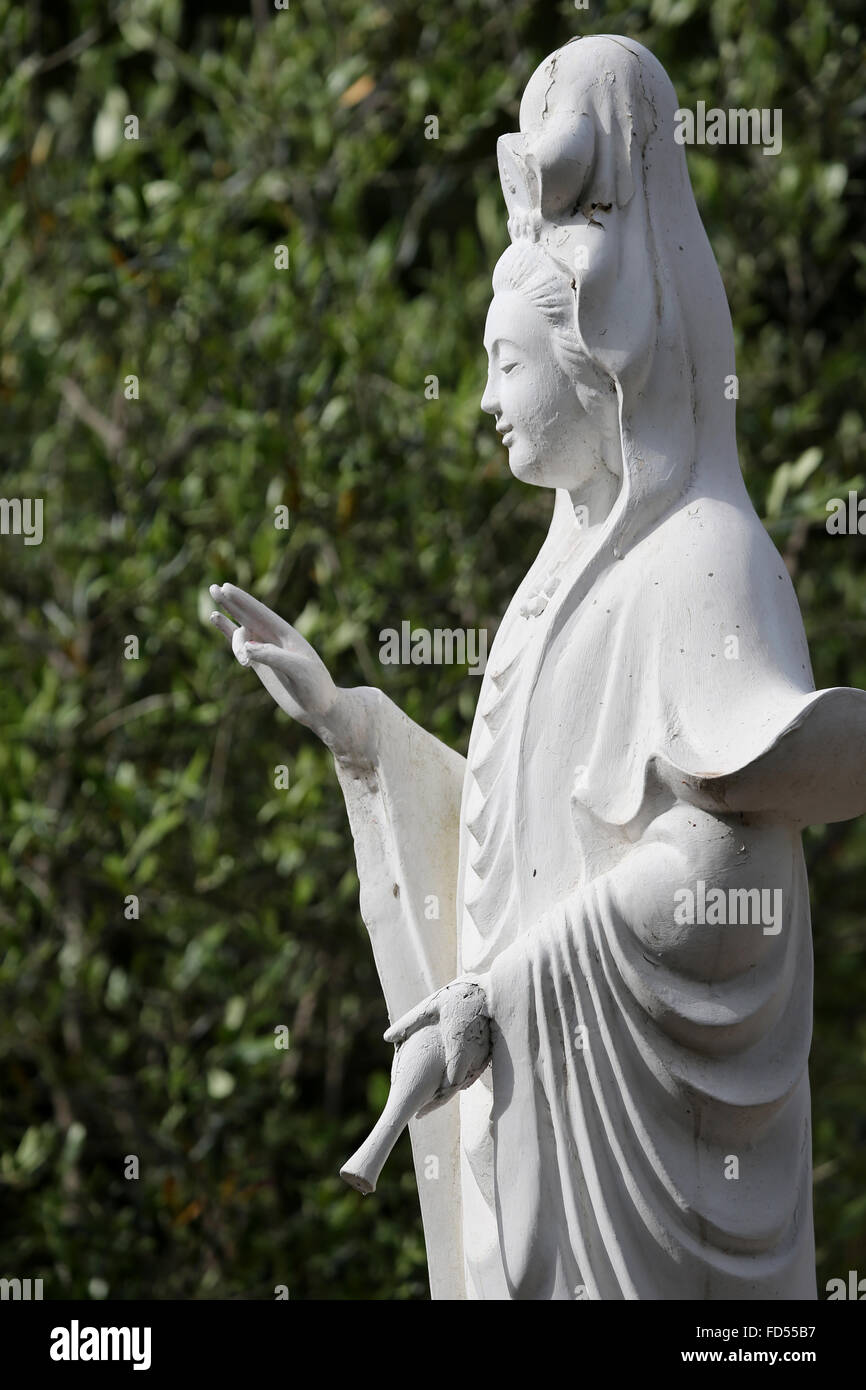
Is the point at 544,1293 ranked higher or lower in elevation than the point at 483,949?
lower

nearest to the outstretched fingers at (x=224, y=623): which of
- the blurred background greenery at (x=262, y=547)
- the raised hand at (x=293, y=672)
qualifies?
the raised hand at (x=293, y=672)

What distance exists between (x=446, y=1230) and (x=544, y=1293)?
0.33 meters

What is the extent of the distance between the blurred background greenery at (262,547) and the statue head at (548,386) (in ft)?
8.22

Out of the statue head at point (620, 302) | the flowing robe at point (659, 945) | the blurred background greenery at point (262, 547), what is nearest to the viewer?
the flowing robe at point (659, 945)

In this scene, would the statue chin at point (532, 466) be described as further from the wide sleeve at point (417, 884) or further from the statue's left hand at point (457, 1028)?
the statue's left hand at point (457, 1028)

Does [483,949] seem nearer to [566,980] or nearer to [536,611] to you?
[566,980]

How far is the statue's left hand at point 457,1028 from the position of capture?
248cm

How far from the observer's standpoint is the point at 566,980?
2469mm

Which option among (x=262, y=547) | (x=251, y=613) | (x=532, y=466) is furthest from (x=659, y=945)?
(x=262, y=547)

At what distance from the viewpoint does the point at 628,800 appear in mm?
2502

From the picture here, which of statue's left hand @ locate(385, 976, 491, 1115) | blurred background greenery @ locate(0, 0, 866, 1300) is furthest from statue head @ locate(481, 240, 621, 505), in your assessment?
blurred background greenery @ locate(0, 0, 866, 1300)

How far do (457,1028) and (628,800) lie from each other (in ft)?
1.18

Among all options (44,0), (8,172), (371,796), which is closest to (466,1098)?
(371,796)

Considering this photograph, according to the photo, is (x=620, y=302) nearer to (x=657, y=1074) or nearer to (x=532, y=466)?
(x=532, y=466)
